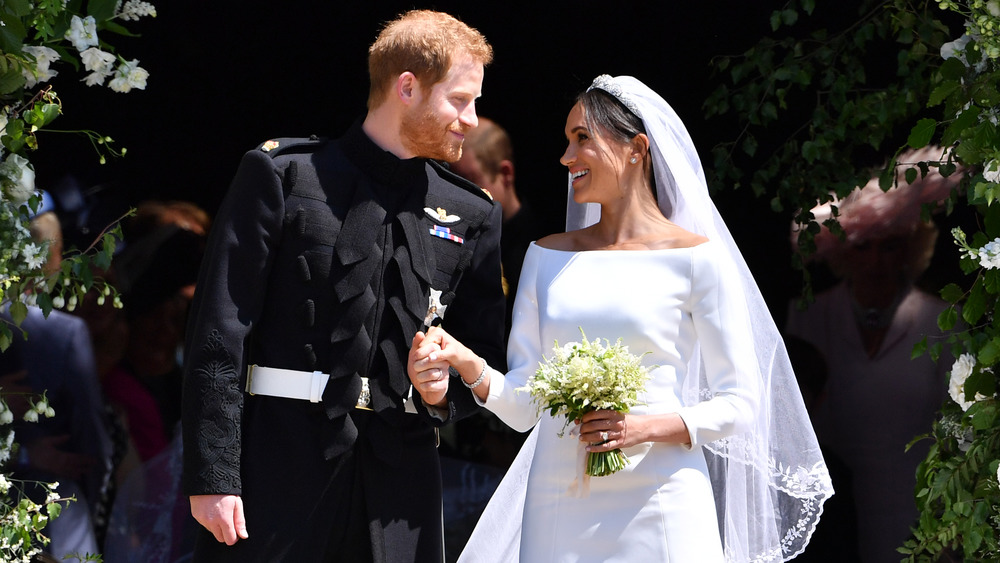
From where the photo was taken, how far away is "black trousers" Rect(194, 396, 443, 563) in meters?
2.77

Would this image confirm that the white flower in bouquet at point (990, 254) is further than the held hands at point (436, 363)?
Yes

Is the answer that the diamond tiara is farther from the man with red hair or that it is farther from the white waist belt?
the white waist belt

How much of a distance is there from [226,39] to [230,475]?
6.89ft

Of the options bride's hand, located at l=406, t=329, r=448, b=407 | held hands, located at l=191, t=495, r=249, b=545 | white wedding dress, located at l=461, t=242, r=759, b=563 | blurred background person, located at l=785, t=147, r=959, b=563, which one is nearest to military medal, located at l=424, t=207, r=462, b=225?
white wedding dress, located at l=461, t=242, r=759, b=563

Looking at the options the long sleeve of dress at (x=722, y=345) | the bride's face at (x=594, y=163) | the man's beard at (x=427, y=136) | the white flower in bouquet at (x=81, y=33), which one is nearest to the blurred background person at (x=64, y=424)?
the white flower in bouquet at (x=81, y=33)

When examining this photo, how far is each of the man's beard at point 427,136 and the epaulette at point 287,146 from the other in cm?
23

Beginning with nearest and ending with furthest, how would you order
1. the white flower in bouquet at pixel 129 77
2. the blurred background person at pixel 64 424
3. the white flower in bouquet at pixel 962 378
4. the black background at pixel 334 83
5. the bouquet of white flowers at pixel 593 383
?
the bouquet of white flowers at pixel 593 383 → the white flower in bouquet at pixel 129 77 → the white flower in bouquet at pixel 962 378 → the blurred background person at pixel 64 424 → the black background at pixel 334 83

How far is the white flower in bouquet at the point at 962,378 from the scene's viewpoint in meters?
3.17

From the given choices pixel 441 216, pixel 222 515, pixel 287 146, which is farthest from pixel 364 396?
pixel 287 146

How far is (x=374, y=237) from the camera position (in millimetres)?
2898

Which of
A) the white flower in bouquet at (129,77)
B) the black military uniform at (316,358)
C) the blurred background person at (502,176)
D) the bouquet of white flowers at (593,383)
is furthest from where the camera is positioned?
the blurred background person at (502,176)

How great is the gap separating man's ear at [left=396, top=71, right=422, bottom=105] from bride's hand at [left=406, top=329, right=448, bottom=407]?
632 millimetres

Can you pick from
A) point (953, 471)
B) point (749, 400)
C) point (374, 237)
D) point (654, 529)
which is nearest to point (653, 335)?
point (749, 400)

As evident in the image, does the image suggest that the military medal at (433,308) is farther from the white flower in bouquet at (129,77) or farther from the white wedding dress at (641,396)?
the white flower in bouquet at (129,77)
